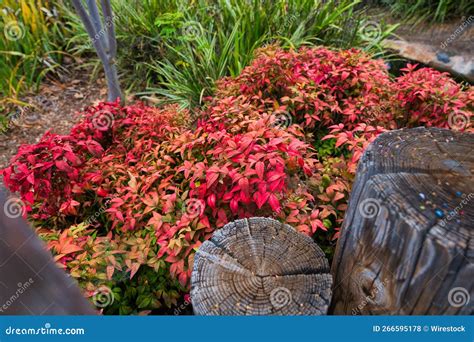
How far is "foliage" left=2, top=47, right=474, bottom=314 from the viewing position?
197cm

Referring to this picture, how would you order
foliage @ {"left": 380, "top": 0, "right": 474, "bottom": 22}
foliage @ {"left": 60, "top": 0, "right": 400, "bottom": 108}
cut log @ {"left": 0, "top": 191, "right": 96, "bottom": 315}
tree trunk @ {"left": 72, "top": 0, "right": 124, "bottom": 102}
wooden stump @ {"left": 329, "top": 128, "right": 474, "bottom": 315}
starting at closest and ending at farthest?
1. cut log @ {"left": 0, "top": 191, "right": 96, "bottom": 315}
2. wooden stump @ {"left": 329, "top": 128, "right": 474, "bottom": 315}
3. tree trunk @ {"left": 72, "top": 0, "right": 124, "bottom": 102}
4. foliage @ {"left": 60, "top": 0, "right": 400, "bottom": 108}
5. foliage @ {"left": 380, "top": 0, "right": 474, "bottom": 22}

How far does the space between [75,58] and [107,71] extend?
68.0 inches

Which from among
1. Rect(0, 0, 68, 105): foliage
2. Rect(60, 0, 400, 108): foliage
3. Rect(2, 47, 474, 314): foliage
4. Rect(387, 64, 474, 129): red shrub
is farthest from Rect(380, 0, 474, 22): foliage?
Rect(0, 0, 68, 105): foliage

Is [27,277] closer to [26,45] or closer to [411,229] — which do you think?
[411,229]

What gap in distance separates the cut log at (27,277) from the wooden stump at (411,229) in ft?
3.46

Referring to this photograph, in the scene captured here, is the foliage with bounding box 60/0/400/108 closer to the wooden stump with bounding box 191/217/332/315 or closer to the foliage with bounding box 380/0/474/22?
the foliage with bounding box 380/0/474/22

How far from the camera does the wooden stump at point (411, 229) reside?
127cm

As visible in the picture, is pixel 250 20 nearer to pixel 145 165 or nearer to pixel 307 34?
pixel 307 34

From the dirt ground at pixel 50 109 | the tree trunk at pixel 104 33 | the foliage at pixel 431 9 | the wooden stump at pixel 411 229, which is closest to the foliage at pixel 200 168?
the wooden stump at pixel 411 229

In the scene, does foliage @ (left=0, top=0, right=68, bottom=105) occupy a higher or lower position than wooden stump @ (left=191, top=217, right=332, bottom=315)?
higher

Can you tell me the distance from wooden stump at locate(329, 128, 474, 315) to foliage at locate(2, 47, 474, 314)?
0.46 m

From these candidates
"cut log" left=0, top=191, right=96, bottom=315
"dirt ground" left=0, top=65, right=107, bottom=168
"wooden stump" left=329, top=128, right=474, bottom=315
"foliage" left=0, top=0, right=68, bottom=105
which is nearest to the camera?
"cut log" left=0, top=191, right=96, bottom=315

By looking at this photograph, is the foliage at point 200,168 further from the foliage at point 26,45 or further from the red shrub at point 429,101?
the foliage at point 26,45

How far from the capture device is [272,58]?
9.61ft
